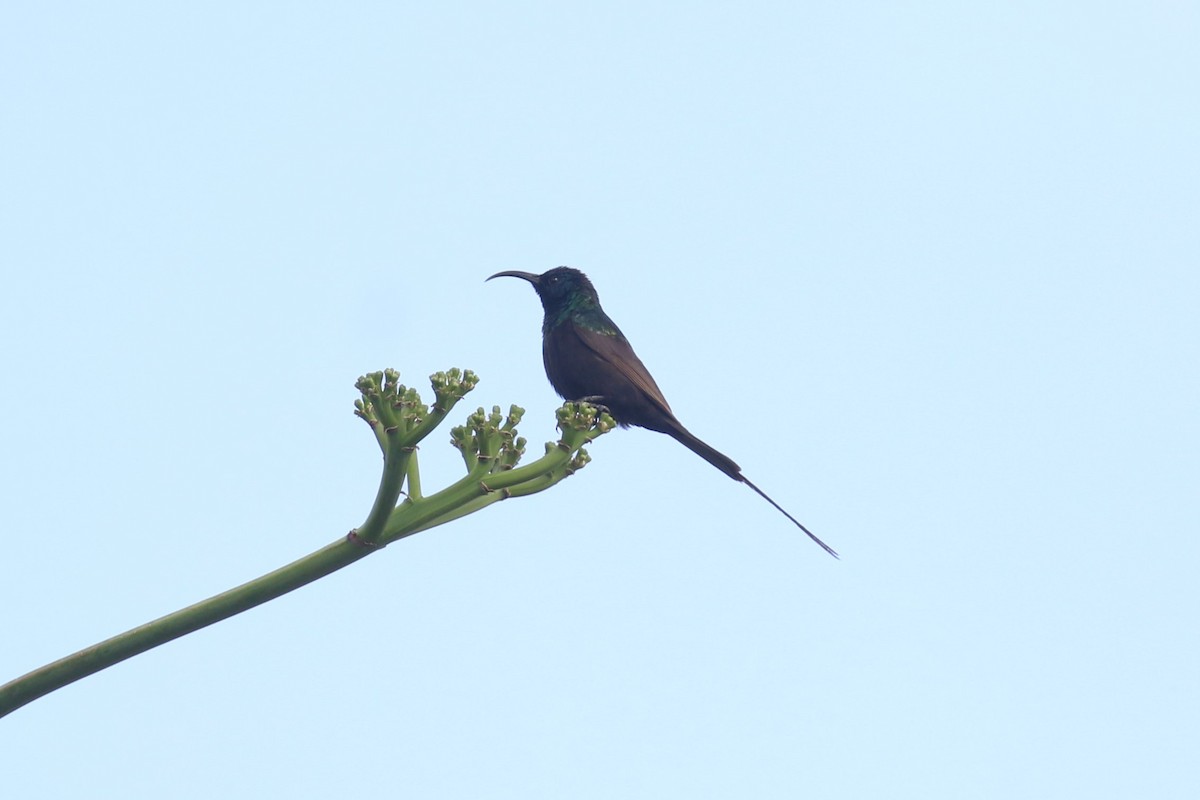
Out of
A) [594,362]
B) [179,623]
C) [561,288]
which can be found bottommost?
[179,623]

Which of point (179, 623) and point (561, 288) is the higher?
point (561, 288)

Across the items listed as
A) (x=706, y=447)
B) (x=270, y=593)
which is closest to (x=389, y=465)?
(x=270, y=593)

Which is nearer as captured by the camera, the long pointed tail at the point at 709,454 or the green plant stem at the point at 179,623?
the green plant stem at the point at 179,623

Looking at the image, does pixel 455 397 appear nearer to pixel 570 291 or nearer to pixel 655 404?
pixel 655 404

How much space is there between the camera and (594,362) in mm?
6652

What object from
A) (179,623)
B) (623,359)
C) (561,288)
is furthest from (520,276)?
(179,623)

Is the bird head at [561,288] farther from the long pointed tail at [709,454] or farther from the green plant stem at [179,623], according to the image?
the green plant stem at [179,623]

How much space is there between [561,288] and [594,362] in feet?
2.44

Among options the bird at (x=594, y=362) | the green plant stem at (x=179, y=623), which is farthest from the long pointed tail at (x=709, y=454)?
the green plant stem at (x=179, y=623)

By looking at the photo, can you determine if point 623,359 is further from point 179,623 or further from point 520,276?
point 179,623

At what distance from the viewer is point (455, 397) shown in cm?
314

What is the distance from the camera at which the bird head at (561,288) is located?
7.14 metres

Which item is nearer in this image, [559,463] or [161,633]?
[161,633]

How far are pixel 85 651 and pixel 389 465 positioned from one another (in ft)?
2.61
